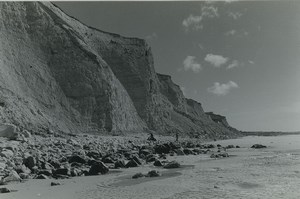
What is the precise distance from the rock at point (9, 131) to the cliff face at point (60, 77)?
709 centimetres

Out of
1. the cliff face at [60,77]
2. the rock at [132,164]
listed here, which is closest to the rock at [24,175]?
the rock at [132,164]

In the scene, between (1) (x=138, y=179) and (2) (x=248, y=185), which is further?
(1) (x=138, y=179)

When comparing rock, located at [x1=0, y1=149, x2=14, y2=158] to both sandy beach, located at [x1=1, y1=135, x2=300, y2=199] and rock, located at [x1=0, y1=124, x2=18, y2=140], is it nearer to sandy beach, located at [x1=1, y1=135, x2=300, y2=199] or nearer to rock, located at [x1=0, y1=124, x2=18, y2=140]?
sandy beach, located at [x1=1, y1=135, x2=300, y2=199]

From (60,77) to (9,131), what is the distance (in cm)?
2249

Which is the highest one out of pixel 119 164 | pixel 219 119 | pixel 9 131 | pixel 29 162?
pixel 219 119

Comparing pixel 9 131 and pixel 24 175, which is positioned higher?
pixel 9 131

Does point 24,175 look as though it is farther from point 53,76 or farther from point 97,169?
point 53,76

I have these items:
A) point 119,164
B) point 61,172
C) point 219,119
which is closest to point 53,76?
point 119,164

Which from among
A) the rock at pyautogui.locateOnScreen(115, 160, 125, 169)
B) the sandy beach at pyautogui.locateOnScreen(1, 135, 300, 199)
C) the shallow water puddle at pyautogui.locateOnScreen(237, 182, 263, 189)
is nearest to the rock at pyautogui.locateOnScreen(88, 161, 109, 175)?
the sandy beach at pyautogui.locateOnScreen(1, 135, 300, 199)

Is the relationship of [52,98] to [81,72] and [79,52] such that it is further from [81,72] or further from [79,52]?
[79,52]

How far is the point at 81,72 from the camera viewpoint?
4403cm

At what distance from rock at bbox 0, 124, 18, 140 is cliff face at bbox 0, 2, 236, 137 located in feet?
23.2

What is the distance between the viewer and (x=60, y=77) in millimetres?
41500

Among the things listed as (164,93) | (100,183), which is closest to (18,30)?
(100,183)
